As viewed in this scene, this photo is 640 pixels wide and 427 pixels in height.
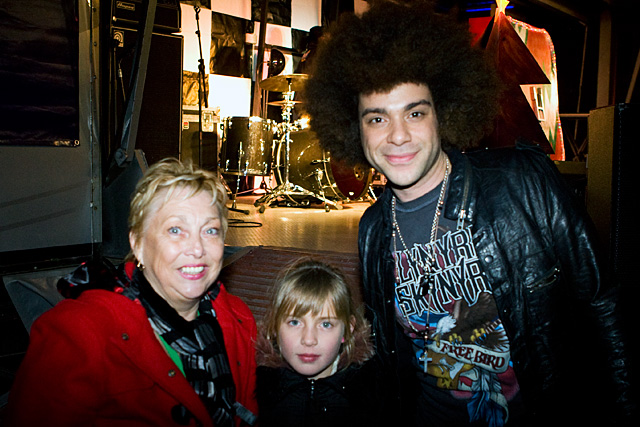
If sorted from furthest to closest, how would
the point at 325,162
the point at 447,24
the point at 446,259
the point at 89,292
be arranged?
the point at 325,162 < the point at 447,24 < the point at 446,259 < the point at 89,292

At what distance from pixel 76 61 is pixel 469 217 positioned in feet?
10.9

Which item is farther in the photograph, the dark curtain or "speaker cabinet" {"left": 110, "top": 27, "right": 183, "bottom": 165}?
"speaker cabinet" {"left": 110, "top": 27, "right": 183, "bottom": 165}

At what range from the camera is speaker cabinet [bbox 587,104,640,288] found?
2.22 m

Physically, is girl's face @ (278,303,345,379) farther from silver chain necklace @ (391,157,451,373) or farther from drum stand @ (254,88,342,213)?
drum stand @ (254,88,342,213)

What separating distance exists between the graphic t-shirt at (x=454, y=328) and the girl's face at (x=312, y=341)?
33 centimetres

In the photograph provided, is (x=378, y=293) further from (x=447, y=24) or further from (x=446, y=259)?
(x=447, y=24)

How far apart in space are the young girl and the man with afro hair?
0.43ft

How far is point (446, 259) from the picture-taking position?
185 centimetres

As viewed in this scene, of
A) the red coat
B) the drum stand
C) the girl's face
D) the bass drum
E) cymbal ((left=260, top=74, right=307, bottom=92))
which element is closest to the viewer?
the red coat

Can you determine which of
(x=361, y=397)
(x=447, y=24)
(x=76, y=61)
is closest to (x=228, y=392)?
(x=361, y=397)

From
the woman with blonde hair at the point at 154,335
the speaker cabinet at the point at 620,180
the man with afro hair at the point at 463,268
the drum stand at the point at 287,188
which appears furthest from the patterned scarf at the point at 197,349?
the drum stand at the point at 287,188

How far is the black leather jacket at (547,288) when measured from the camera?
1.65 m

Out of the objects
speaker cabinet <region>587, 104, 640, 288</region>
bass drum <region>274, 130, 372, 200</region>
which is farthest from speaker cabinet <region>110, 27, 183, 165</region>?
speaker cabinet <region>587, 104, 640, 288</region>

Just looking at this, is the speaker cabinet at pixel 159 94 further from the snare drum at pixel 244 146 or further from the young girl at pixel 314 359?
the young girl at pixel 314 359
